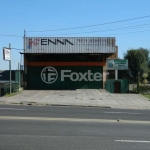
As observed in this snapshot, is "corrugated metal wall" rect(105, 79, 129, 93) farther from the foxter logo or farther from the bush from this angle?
the foxter logo

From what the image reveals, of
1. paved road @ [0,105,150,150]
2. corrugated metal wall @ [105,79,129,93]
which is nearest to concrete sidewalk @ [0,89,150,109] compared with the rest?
corrugated metal wall @ [105,79,129,93]

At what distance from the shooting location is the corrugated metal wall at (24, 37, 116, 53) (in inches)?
1289

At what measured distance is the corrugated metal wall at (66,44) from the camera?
107ft

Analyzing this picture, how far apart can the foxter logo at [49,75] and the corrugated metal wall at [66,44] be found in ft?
7.37

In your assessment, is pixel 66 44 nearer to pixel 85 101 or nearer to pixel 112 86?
pixel 112 86

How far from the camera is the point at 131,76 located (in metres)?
71.8

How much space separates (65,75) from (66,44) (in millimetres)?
3444

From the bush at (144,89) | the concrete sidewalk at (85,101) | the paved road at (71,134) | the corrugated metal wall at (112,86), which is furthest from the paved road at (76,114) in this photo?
the corrugated metal wall at (112,86)

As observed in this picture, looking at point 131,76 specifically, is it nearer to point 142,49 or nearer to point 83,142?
point 142,49

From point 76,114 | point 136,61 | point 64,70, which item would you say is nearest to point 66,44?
point 64,70

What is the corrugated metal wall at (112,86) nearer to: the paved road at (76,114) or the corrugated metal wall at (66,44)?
the corrugated metal wall at (66,44)

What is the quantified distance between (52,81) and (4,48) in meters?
8.62

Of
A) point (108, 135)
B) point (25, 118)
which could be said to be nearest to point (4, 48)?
point (25, 118)

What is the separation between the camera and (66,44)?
108 ft
